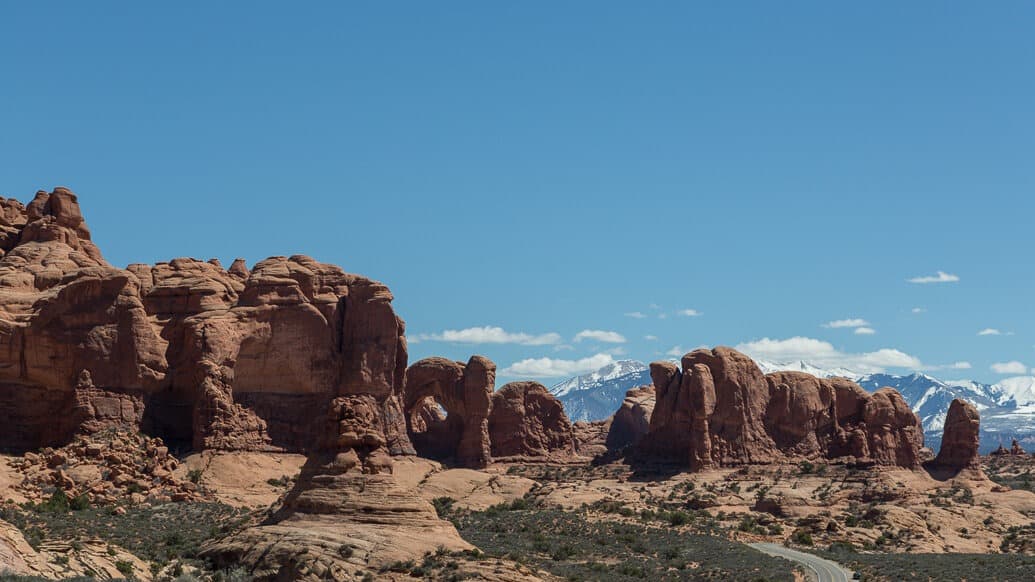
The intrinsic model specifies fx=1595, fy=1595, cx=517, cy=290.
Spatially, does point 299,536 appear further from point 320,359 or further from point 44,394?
point 320,359

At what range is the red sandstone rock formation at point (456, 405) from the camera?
362 ft

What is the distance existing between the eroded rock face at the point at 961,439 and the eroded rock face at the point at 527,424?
27172 mm

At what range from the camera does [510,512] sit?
292 feet

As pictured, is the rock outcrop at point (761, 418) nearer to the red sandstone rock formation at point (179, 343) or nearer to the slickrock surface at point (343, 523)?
the red sandstone rock formation at point (179, 343)

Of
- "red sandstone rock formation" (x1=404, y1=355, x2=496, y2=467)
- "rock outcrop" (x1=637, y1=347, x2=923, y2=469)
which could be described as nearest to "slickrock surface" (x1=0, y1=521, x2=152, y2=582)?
"red sandstone rock formation" (x1=404, y1=355, x2=496, y2=467)

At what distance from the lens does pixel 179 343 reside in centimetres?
9388

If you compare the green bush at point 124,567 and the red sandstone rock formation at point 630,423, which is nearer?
the green bush at point 124,567

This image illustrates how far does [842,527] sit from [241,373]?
36231mm

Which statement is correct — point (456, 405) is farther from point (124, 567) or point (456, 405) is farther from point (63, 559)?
point (63, 559)

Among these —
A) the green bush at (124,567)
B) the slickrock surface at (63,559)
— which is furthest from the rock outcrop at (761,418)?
the green bush at (124,567)

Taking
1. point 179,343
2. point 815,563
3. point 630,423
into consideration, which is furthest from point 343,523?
point 630,423

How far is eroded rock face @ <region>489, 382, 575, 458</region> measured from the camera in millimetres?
115625

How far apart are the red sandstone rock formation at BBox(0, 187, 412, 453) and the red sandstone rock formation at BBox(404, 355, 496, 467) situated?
6127 mm

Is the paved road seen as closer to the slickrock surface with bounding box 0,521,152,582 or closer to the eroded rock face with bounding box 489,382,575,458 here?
the slickrock surface with bounding box 0,521,152,582
